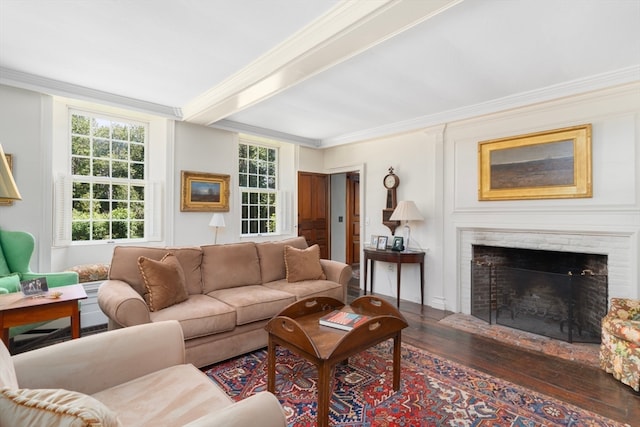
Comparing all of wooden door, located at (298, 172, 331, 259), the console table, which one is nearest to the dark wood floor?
the console table

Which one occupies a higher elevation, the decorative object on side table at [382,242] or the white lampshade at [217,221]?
the white lampshade at [217,221]

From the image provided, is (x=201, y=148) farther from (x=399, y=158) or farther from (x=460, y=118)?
(x=460, y=118)

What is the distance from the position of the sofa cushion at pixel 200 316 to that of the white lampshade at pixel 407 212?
2502mm

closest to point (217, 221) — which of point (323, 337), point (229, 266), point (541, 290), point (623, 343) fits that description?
point (229, 266)

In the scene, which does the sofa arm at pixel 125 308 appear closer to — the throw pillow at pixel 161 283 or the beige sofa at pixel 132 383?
the throw pillow at pixel 161 283

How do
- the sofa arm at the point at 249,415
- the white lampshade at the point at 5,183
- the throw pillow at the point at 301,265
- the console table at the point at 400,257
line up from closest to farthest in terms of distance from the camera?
the sofa arm at the point at 249,415, the white lampshade at the point at 5,183, the throw pillow at the point at 301,265, the console table at the point at 400,257

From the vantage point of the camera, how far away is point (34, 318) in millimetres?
2094

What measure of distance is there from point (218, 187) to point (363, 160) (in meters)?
2.32

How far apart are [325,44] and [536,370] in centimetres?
297

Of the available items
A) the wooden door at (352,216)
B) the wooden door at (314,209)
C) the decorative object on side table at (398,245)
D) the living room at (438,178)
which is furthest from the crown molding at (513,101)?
the wooden door at (352,216)

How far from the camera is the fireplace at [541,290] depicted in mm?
3129

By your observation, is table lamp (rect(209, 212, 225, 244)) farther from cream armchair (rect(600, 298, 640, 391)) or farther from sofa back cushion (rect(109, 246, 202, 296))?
cream armchair (rect(600, 298, 640, 391))

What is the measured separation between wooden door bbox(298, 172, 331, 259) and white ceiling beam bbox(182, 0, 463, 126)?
2394 mm

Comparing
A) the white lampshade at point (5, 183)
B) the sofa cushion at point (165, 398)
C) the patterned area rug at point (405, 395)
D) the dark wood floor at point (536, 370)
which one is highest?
A: the white lampshade at point (5, 183)
